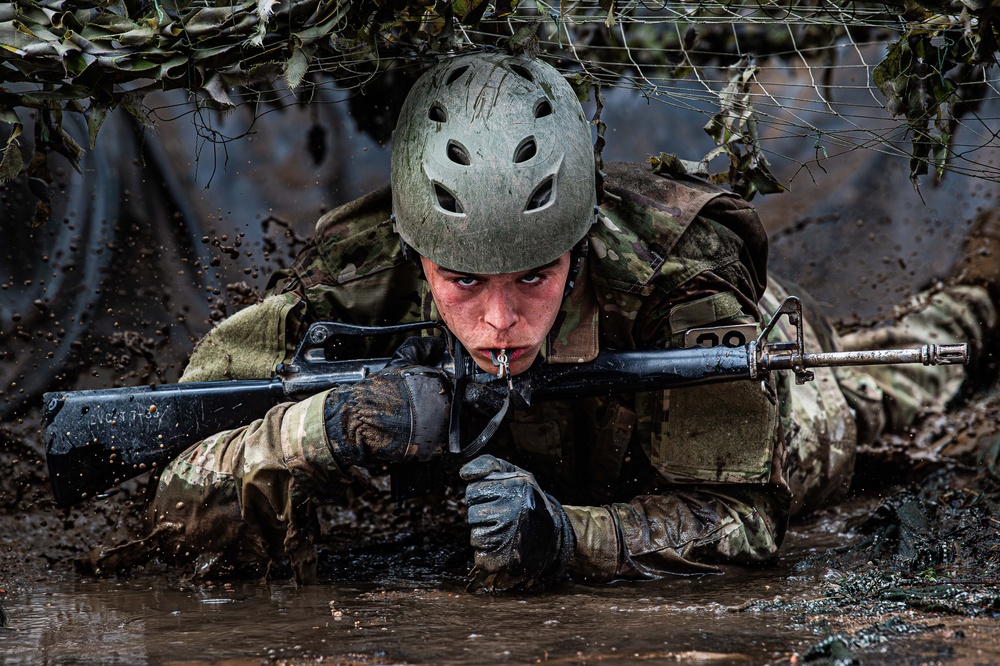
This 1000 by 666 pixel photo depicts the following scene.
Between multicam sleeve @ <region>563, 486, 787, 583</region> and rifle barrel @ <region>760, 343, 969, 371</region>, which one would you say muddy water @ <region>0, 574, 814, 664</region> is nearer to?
multicam sleeve @ <region>563, 486, 787, 583</region>

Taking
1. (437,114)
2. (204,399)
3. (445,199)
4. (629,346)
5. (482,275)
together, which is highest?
(437,114)

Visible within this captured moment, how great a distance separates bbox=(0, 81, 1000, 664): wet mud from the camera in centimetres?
264

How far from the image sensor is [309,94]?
142 inches

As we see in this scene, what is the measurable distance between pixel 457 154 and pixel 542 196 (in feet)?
0.94

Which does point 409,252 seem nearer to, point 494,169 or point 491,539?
point 494,169

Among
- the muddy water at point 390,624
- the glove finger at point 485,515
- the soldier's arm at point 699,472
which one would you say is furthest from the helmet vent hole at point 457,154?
the muddy water at point 390,624

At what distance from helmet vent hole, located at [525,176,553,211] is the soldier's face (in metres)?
0.19

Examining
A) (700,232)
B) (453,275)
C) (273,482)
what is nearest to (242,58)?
(453,275)

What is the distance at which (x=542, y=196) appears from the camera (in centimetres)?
318

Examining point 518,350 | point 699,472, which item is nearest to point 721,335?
point 699,472

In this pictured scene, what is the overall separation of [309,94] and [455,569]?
1.71 m

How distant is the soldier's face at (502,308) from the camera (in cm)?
319

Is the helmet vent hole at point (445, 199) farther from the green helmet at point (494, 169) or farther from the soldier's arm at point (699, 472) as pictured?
the soldier's arm at point (699, 472)

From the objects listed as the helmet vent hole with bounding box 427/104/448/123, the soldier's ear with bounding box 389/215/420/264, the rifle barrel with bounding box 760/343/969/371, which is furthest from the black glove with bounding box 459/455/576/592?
the helmet vent hole with bounding box 427/104/448/123
